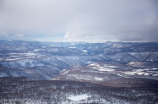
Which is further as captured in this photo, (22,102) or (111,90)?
(111,90)

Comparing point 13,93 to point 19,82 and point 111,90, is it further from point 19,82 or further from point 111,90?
point 111,90

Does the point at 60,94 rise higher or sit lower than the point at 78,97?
higher

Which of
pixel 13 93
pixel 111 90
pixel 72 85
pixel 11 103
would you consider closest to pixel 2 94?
pixel 13 93

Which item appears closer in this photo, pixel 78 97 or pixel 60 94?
pixel 78 97

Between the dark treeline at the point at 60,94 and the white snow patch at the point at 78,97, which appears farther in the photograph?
the white snow patch at the point at 78,97

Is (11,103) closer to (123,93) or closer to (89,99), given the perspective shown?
(89,99)

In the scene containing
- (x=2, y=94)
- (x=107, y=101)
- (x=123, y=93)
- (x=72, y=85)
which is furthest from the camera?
(x=72, y=85)

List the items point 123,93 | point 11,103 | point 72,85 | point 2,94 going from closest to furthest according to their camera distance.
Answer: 1. point 11,103
2. point 2,94
3. point 123,93
4. point 72,85

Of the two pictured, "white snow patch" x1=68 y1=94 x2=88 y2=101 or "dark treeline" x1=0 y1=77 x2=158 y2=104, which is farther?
"white snow patch" x1=68 y1=94 x2=88 y2=101

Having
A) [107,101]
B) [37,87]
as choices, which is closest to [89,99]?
[107,101]
